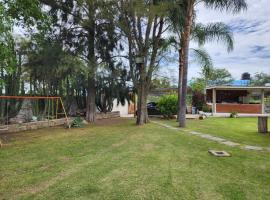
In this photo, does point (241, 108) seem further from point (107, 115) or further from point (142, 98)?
point (142, 98)

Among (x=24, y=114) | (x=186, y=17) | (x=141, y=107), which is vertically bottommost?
(x=24, y=114)

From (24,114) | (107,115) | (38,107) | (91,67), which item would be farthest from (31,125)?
(107,115)

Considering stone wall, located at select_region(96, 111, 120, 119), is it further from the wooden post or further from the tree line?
the wooden post

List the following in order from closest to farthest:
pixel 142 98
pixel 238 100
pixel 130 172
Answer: pixel 130 172, pixel 142 98, pixel 238 100

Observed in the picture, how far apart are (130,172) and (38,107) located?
9.42 m

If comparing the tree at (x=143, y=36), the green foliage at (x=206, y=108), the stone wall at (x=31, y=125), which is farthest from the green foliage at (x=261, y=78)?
the stone wall at (x=31, y=125)

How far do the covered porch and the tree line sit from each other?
9.89 m

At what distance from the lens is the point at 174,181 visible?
457 centimetres

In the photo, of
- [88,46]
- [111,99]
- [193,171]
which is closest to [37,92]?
[88,46]

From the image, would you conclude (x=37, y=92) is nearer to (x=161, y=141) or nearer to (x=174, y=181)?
(x=161, y=141)

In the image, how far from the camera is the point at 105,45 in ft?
48.8

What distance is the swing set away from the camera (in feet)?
36.1

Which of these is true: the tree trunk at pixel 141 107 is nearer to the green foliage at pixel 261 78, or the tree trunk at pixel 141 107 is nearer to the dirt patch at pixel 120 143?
the dirt patch at pixel 120 143

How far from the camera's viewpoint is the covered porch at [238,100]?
2444 cm
